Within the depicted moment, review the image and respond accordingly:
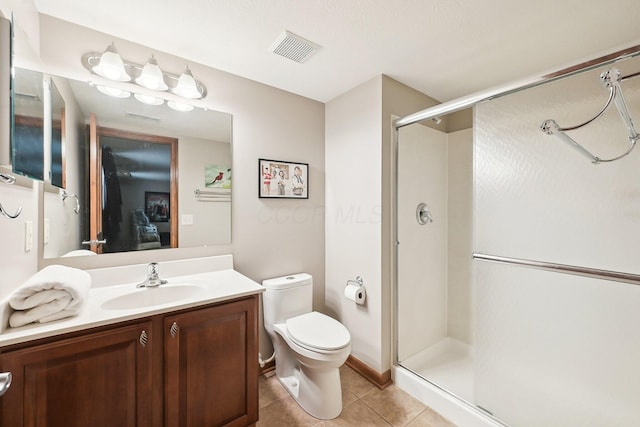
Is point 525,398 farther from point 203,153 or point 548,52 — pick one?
point 203,153

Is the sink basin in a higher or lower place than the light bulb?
lower

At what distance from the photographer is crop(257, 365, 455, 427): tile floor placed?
1538 mm

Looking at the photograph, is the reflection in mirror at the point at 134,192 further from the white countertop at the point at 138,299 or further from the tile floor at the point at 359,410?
the tile floor at the point at 359,410

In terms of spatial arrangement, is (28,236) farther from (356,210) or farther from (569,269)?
(569,269)

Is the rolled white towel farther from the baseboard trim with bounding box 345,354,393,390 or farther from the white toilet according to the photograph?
the baseboard trim with bounding box 345,354,393,390

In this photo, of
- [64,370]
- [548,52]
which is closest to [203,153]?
[64,370]

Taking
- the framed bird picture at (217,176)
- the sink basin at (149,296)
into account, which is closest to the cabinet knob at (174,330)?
the sink basin at (149,296)

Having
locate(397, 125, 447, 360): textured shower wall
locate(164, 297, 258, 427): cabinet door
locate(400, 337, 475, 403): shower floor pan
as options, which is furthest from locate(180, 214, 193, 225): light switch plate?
locate(400, 337, 475, 403): shower floor pan

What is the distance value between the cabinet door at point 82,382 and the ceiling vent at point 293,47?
1.63 meters

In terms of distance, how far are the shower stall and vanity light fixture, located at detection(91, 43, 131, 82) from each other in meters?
1.76

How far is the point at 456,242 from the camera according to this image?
237 centimetres

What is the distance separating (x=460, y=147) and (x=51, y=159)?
2.80 metres

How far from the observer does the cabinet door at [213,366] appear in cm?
118

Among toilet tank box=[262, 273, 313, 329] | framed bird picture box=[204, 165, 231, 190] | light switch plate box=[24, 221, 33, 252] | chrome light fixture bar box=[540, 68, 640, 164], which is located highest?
chrome light fixture bar box=[540, 68, 640, 164]
